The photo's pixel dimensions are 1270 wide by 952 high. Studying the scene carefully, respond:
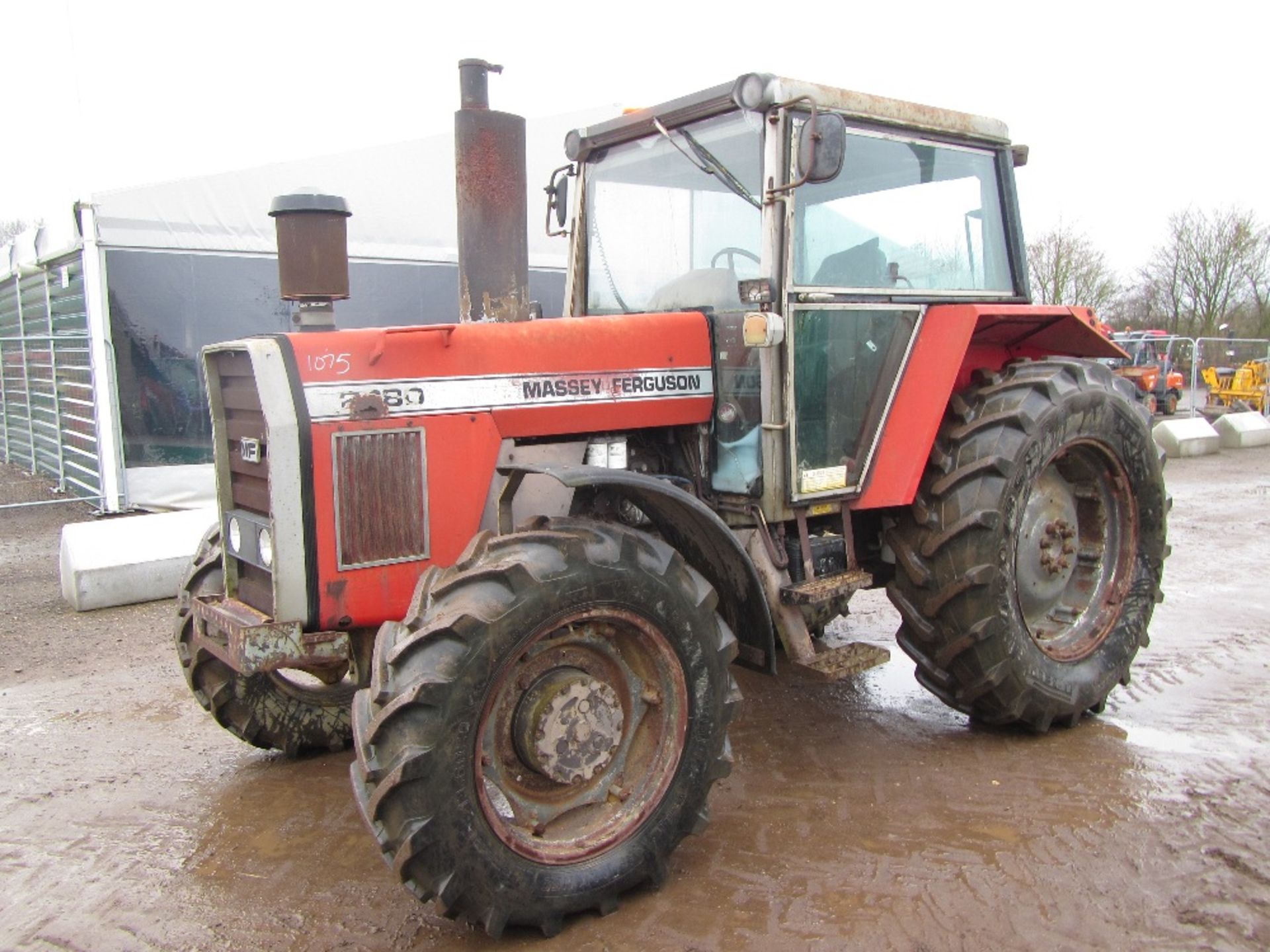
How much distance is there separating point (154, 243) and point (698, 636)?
29.8 feet

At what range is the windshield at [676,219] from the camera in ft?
12.9

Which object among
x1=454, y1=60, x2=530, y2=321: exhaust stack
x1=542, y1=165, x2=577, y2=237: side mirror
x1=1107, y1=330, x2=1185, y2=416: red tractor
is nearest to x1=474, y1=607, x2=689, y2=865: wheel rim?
x1=542, y1=165, x2=577, y2=237: side mirror

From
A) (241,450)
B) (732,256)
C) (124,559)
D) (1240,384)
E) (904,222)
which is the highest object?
(904,222)

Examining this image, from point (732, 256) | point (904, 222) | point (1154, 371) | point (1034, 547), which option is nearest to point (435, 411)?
point (732, 256)

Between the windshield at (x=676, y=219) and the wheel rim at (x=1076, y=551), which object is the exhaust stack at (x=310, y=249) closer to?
the windshield at (x=676, y=219)

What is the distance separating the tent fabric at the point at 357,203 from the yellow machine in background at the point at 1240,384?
1595 centimetres

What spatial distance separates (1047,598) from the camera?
4609 millimetres

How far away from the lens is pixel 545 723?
10.1 ft

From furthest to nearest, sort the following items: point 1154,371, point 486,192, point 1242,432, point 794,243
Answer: point 1154,371
point 1242,432
point 486,192
point 794,243

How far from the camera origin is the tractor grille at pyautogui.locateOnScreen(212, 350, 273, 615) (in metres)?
3.43

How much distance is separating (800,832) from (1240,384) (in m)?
22.5

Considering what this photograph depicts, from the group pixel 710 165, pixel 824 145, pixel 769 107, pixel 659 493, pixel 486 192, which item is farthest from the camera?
pixel 486 192

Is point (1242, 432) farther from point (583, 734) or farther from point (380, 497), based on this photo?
point (380, 497)

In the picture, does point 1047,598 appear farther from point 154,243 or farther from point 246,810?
point 154,243
